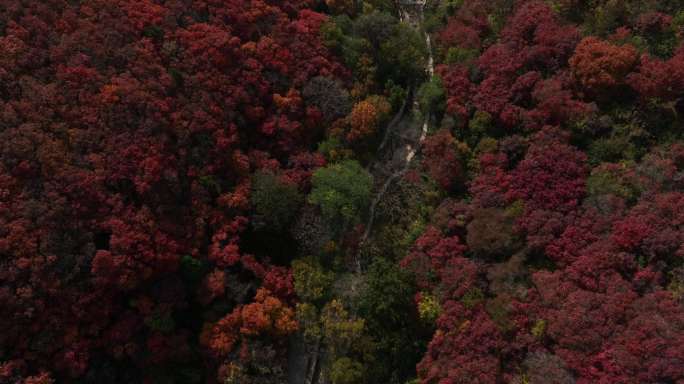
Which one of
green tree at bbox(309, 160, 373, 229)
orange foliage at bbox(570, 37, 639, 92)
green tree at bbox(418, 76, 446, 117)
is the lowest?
green tree at bbox(309, 160, 373, 229)

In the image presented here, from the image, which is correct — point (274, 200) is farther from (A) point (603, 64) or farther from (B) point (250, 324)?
(A) point (603, 64)

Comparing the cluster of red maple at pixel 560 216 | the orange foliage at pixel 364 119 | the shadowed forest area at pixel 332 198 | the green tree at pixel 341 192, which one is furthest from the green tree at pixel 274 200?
the cluster of red maple at pixel 560 216

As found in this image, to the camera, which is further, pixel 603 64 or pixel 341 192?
pixel 341 192

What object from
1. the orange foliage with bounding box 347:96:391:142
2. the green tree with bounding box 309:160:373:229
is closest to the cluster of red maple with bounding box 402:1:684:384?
the orange foliage with bounding box 347:96:391:142

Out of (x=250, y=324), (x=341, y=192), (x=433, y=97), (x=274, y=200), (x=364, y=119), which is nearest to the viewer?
(x=250, y=324)

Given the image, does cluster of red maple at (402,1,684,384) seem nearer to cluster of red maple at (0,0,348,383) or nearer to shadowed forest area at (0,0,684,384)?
shadowed forest area at (0,0,684,384)

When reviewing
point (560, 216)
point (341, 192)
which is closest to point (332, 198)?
point (341, 192)

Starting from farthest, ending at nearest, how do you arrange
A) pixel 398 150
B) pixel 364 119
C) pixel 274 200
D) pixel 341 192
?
1. pixel 398 150
2. pixel 364 119
3. pixel 341 192
4. pixel 274 200
